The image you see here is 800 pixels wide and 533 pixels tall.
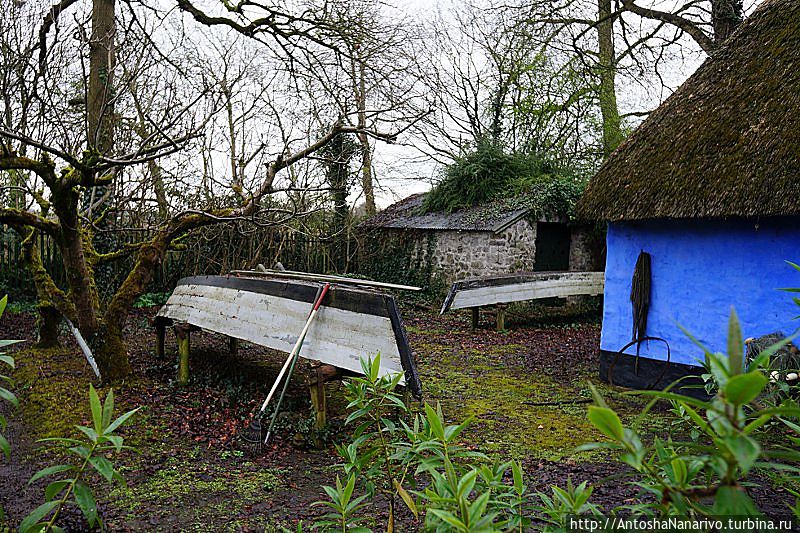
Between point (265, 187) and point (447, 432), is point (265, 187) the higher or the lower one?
the higher one

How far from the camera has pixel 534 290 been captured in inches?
479

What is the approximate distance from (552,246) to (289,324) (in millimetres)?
10230

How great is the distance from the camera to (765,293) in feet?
19.5

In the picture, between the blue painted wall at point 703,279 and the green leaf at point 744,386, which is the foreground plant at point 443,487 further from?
the blue painted wall at point 703,279

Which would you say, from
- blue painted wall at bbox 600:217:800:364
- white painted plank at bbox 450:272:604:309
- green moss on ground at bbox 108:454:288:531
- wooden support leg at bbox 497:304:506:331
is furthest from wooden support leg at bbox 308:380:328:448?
wooden support leg at bbox 497:304:506:331

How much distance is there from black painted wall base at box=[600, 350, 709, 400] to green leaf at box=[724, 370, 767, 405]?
6.16 meters

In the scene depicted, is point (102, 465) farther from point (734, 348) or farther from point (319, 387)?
point (319, 387)

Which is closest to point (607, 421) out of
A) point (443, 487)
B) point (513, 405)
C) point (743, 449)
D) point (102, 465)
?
point (743, 449)

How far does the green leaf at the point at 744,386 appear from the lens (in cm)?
84

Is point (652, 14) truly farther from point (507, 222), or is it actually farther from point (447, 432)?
point (447, 432)

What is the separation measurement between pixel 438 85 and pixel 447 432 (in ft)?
60.2

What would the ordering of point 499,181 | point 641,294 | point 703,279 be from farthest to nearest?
point 499,181
point 641,294
point 703,279

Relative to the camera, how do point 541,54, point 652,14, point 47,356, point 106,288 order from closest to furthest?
Answer: point 47,356 < point 106,288 < point 652,14 < point 541,54

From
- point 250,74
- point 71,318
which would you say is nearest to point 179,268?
point 250,74
